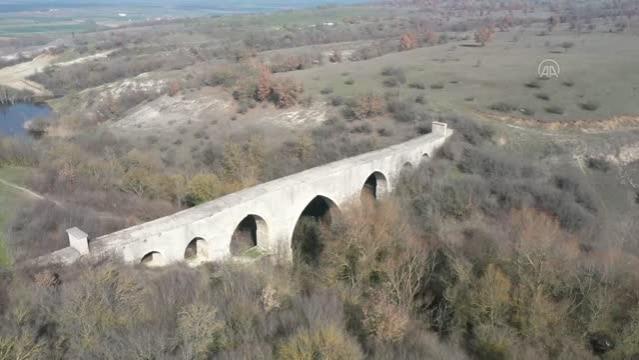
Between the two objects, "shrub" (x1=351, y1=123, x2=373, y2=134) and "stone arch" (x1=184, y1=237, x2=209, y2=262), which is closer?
"stone arch" (x1=184, y1=237, x2=209, y2=262)

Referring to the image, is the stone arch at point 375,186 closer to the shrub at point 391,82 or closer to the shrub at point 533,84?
the shrub at point 391,82

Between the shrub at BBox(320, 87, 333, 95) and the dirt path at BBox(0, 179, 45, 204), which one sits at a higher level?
the dirt path at BBox(0, 179, 45, 204)

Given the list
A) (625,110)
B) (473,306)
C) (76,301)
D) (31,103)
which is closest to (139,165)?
(76,301)

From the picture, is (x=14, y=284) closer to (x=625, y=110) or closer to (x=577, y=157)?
(x=577, y=157)

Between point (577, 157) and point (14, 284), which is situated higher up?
point (14, 284)

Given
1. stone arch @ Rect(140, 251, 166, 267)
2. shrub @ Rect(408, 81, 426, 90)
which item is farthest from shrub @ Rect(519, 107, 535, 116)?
stone arch @ Rect(140, 251, 166, 267)

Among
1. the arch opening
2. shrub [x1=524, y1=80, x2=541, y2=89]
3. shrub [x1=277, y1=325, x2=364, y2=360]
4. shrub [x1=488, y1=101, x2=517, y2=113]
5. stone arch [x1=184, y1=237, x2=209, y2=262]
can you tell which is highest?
shrub [x1=277, y1=325, x2=364, y2=360]

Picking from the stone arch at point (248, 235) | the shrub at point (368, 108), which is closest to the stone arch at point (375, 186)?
the stone arch at point (248, 235)

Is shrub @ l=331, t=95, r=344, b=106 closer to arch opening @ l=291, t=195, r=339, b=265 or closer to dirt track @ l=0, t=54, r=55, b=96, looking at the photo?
arch opening @ l=291, t=195, r=339, b=265
